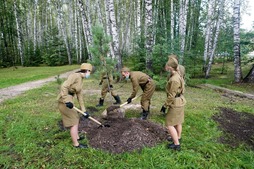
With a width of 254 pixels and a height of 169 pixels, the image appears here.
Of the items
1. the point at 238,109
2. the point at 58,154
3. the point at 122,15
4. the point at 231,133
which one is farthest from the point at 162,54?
the point at 122,15

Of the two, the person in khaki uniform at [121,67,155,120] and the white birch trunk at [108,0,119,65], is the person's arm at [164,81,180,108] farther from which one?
the white birch trunk at [108,0,119,65]

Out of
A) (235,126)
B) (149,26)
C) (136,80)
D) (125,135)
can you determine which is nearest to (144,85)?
(136,80)

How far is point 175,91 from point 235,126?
2707mm

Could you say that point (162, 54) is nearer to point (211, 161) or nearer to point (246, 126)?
point (246, 126)

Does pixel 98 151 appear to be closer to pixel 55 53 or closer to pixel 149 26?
pixel 149 26

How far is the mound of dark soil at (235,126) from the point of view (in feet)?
15.0

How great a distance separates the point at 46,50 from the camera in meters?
25.4

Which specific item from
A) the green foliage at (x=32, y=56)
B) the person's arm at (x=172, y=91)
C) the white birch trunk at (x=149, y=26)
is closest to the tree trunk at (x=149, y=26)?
the white birch trunk at (x=149, y=26)

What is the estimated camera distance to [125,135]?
4145 mm

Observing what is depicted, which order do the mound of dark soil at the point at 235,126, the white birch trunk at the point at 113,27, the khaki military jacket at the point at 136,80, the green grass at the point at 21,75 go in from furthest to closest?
the green grass at the point at 21,75, the white birch trunk at the point at 113,27, the khaki military jacket at the point at 136,80, the mound of dark soil at the point at 235,126

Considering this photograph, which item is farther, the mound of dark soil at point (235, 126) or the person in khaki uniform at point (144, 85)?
the person in khaki uniform at point (144, 85)

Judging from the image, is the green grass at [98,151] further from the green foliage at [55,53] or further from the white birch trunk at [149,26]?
the green foliage at [55,53]

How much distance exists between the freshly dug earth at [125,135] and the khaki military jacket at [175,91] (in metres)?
0.93

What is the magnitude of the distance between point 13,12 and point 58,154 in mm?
23384
